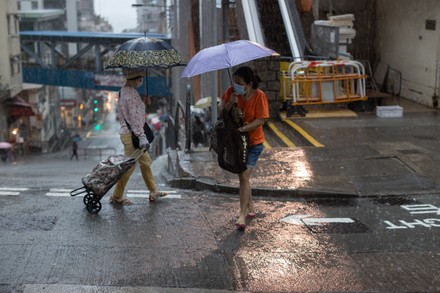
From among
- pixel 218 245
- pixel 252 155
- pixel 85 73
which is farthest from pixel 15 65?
pixel 218 245


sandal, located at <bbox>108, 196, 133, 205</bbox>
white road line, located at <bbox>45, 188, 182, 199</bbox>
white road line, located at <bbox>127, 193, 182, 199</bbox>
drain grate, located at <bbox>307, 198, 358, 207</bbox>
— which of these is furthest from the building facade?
drain grate, located at <bbox>307, 198, 358, 207</bbox>

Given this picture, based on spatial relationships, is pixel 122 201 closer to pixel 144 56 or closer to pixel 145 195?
pixel 145 195

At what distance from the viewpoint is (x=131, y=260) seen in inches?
230

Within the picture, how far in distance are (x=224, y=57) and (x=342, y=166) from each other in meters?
3.93

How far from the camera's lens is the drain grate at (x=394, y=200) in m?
8.21

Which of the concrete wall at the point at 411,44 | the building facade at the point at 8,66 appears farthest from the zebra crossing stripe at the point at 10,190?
the building facade at the point at 8,66

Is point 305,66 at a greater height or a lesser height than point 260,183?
greater

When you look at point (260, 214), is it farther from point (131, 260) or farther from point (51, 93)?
point (51, 93)

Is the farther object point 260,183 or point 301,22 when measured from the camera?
point 301,22

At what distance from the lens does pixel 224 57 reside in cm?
676

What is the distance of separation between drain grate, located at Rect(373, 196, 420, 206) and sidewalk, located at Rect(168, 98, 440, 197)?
0.13 m

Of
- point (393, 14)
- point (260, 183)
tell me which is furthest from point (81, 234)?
point (393, 14)

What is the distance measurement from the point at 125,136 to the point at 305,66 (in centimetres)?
731

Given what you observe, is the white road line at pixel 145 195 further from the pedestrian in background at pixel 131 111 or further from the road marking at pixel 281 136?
the road marking at pixel 281 136
